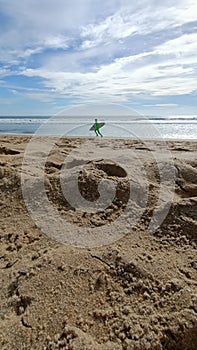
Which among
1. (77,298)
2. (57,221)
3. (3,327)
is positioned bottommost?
(3,327)

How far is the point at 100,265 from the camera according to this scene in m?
1.74

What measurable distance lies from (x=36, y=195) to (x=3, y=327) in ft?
3.71

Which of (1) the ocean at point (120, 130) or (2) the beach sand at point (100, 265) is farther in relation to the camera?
(1) the ocean at point (120, 130)

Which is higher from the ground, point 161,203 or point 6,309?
point 161,203

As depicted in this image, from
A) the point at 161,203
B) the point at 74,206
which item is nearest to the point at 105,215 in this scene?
the point at 74,206

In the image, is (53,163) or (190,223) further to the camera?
(53,163)

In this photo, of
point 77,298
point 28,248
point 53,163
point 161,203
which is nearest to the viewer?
point 77,298

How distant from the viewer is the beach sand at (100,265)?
141cm

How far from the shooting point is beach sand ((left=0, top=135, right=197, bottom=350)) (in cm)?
141

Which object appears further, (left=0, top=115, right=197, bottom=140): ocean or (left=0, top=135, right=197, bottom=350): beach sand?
(left=0, top=115, right=197, bottom=140): ocean

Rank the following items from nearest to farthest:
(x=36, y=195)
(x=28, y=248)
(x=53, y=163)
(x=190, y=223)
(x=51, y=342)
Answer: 1. (x=51, y=342)
2. (x=28, y=248)
3. (x=190, y=223)
4. (x=36, y=195)
5. (x=53, y=163)

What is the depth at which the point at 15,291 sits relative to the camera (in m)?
1.64

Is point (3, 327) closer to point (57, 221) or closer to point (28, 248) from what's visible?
point (28, 248)

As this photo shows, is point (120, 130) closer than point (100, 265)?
No
